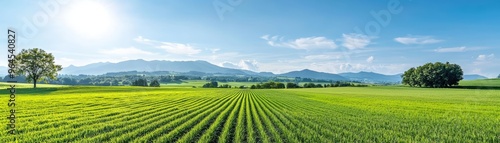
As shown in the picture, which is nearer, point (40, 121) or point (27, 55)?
point (40, 121)

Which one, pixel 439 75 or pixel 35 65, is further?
pixel 439 75

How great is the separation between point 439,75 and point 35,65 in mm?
113496

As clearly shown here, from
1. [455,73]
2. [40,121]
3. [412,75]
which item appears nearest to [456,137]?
[40,121]

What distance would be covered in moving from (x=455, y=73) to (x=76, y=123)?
353 ft

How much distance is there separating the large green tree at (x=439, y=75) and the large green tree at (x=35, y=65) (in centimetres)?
10984

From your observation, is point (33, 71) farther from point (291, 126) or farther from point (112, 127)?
point (291, 126)

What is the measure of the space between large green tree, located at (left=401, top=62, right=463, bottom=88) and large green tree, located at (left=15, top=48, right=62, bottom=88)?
360ft

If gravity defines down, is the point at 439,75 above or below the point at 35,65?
Answer: below

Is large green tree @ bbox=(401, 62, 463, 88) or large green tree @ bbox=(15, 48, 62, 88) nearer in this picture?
large green tree @ bbox=(15, 48, 62, 88)

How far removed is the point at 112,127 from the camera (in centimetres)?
1391

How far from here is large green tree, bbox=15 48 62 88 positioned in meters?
63.6

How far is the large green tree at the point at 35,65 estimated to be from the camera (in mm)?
63603

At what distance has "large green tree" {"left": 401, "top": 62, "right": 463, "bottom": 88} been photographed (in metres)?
92.7

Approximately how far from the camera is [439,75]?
93.2 meters
